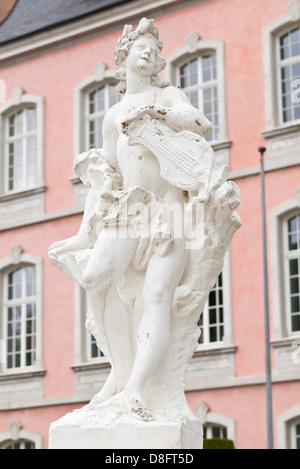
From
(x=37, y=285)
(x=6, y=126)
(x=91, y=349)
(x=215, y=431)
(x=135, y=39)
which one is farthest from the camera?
(x=6, y=126)

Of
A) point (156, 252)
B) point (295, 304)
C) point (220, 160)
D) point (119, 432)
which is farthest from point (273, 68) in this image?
point (119, 432)

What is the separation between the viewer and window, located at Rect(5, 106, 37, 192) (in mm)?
24312

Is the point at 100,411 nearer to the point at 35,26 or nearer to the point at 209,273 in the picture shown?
the point at 209,273

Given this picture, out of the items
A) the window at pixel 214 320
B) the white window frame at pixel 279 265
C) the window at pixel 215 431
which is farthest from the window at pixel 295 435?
the window at pixel 214 320

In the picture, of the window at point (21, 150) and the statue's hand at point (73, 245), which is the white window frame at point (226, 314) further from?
the statue's hand at point (73, 245)

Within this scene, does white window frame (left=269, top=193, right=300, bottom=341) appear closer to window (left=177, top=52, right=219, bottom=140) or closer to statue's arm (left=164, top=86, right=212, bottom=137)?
window (left=177, top=52, right=219, bottom=140)

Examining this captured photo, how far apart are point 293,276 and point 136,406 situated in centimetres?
1342

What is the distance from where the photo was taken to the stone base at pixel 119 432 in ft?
20.1

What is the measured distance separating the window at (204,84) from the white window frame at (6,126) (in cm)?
370

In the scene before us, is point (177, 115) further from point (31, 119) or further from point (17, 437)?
point (31, 119)

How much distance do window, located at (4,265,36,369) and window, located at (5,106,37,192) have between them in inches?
79.0

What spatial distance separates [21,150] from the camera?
2458cm

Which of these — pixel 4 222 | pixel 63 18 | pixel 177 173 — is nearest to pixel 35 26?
pixel 63 18
